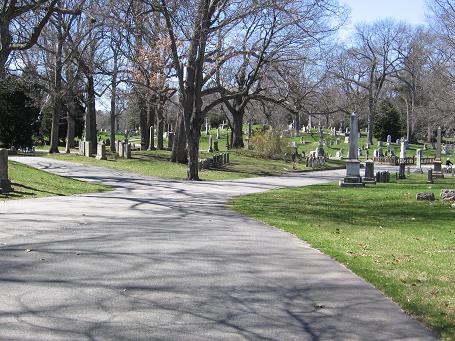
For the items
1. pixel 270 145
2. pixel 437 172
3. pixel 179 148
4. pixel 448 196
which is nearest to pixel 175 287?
pixel 448 196

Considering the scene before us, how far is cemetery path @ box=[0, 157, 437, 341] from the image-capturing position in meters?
4.92

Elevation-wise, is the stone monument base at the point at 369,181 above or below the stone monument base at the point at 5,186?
below

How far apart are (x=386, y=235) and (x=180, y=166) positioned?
2376 cm

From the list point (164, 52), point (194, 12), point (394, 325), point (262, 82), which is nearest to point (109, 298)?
point (394, 325)

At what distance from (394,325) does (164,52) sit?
2745 cm

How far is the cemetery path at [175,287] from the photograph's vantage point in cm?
492

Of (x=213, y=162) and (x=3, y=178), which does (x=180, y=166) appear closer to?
(x=213, y=162)

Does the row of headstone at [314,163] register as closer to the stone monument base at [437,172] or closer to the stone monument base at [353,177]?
the stone monument base at [437,172]

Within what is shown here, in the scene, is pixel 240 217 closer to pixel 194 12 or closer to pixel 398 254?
pixel 398 254

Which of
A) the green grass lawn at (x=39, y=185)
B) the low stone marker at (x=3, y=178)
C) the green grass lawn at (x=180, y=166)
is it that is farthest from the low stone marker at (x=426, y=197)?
the green grass lawn at (x=180, y=166)

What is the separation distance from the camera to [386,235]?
11.5m

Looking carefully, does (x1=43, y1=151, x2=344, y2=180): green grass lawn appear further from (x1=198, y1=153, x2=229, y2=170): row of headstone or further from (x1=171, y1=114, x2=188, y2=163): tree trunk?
(x1=171, y1=114, x2=188, y2=163): tree trunk

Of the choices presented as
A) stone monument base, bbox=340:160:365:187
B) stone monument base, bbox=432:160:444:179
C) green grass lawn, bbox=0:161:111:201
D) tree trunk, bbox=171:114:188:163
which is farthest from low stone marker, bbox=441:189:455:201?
tree trunk, bbox=171:114:188:163

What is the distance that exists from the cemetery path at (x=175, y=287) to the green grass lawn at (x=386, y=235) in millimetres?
335
